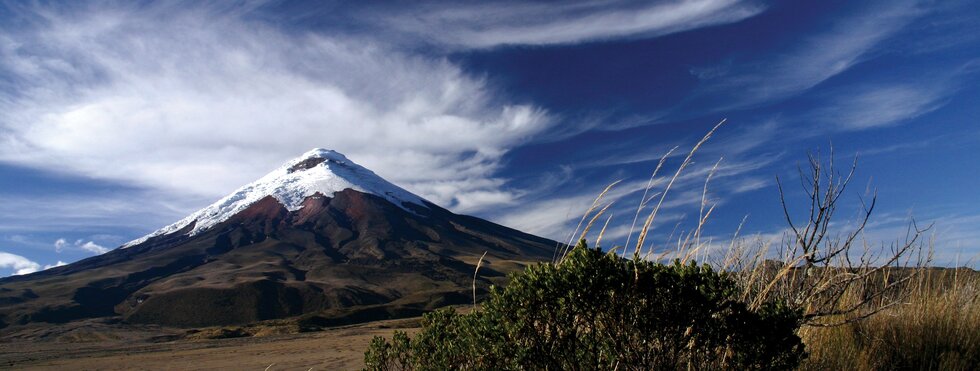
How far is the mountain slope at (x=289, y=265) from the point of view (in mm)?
83812

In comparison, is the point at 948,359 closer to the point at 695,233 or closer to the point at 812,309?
the point at 812,309

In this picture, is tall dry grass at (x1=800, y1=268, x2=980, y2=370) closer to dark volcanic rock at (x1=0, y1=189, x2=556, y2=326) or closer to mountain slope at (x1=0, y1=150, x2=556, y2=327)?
mountain slope at (x1=0, y1=150, x2=556, y2=327)

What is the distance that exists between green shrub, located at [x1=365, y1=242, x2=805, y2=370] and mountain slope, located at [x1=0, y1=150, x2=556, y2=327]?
58.1 metres

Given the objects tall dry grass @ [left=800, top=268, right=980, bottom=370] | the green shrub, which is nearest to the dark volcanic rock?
tall dry grass @ [left=800, top=268, right=980, bottom=370]

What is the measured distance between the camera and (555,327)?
3.44 metres

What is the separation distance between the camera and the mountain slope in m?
83.8

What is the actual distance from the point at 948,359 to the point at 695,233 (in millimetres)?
1796

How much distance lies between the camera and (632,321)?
3.30 meters

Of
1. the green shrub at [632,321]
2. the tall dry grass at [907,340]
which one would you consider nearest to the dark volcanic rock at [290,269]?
the tall dry grass at [907,340]

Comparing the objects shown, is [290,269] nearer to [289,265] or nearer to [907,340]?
[289,265]

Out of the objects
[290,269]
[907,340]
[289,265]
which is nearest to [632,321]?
[907,340]

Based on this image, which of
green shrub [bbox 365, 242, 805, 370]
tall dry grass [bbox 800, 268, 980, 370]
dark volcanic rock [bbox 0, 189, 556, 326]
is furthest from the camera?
dark volcanic rock [bbox 0, 189, 556, 326]

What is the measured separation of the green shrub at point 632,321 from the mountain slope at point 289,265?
58.1m

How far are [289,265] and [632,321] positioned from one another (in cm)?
12307
